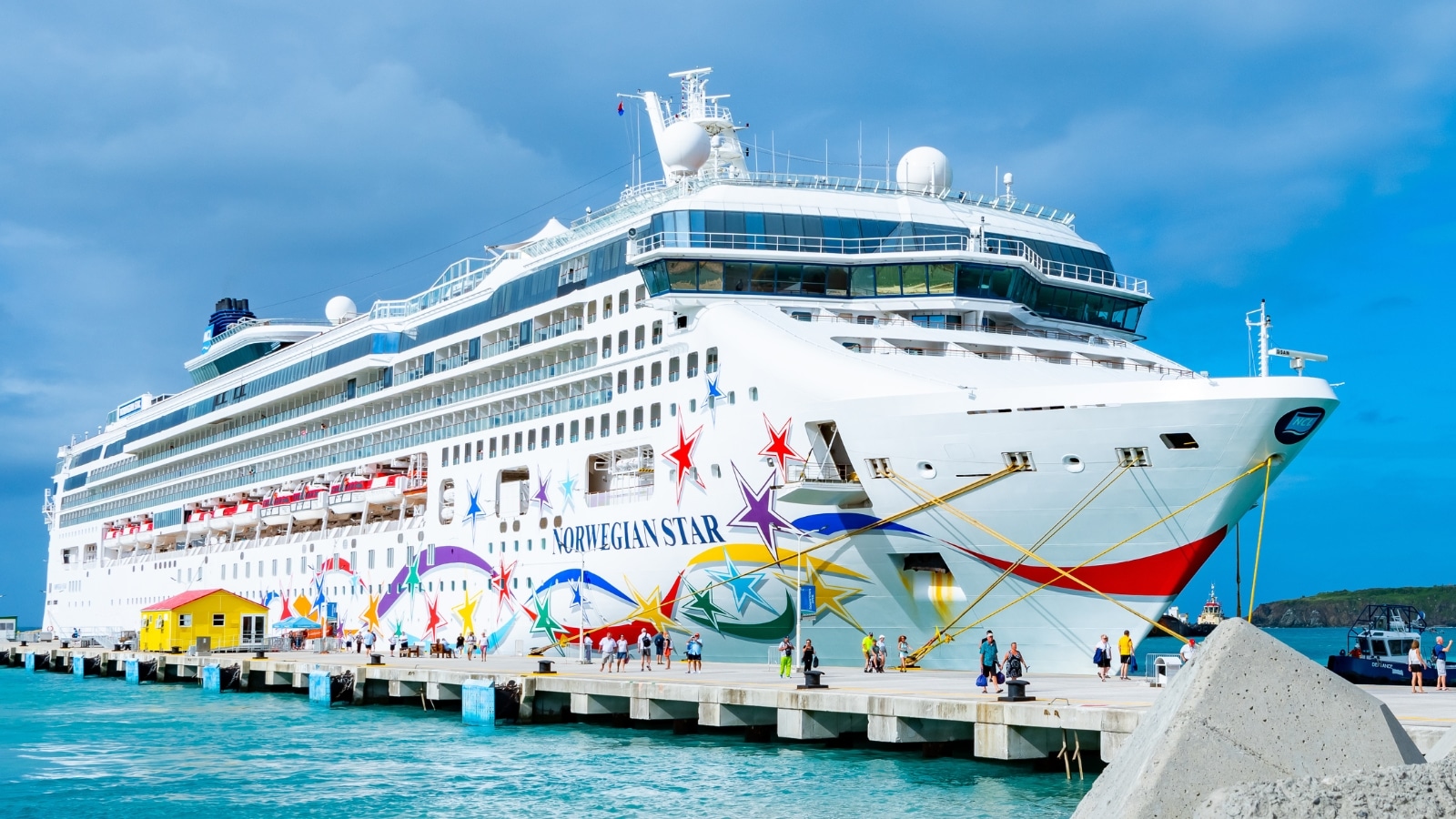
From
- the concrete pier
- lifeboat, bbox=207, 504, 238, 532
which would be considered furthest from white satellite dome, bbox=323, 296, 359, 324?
the concrete pier

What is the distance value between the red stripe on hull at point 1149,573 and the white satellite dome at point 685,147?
56.1 ft

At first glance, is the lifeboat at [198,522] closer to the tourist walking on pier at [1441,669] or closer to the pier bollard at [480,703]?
the pier bollard at [480,703]

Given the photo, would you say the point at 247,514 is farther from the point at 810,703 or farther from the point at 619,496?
the point at 810,703

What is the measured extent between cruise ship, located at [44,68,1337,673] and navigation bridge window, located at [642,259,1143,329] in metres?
0.07

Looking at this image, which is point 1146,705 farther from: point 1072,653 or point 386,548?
point 386,548

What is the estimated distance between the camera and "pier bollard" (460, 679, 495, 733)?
28.6 m

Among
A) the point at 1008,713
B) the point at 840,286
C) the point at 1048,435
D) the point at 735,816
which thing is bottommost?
the point at 735,816

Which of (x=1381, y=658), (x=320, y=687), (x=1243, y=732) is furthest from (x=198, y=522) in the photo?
(x=1243, y=732)

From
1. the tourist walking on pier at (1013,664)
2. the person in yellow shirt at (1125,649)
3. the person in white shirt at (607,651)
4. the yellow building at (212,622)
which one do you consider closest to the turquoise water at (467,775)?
the tourist walking on pier at (1013,664)

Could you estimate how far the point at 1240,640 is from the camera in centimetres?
976

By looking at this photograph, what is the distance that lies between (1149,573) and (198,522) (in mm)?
47339

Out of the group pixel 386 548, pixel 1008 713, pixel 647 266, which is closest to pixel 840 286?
pixel 647 266

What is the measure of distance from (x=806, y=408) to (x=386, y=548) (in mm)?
21830

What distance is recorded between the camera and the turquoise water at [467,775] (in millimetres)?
19406
